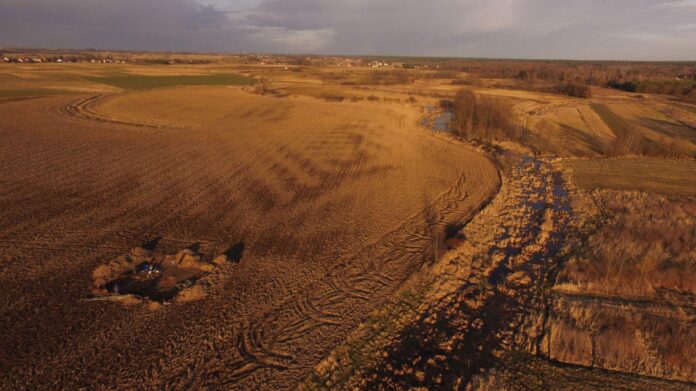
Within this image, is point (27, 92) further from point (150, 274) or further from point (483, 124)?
point (483, 124)

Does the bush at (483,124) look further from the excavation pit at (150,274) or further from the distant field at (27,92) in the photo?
the distant field at (27,92)

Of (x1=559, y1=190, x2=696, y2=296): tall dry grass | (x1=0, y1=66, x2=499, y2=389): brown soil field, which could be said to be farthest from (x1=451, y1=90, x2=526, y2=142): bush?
(x1=559, y1=190, x2=696, y2=296): tall dry grass

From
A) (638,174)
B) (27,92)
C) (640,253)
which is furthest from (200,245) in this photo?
(27,92)

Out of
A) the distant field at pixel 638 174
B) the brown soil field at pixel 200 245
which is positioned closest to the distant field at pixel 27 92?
the brown soil field at pixel 200 245

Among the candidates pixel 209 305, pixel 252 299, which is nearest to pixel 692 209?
pixel 252 299

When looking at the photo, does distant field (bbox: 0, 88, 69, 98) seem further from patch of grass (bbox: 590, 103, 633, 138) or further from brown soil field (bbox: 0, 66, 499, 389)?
patch of grass (bbox: 590, 103, 633, 138)

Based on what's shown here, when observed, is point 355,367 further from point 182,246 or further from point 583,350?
point 182,246

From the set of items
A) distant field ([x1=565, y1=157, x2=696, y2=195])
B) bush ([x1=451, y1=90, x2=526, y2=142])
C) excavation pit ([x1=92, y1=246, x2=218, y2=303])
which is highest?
bush ([x1=451, y1=90, x2=526, y2=142])

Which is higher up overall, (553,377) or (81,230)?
(81,230)
